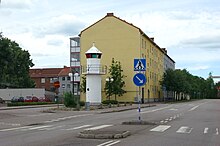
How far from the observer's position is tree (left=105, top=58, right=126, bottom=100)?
2603 inches

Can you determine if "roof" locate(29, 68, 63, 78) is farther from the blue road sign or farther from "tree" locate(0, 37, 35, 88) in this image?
the blue road sign

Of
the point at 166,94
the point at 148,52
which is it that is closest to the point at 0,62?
the point at 148,52

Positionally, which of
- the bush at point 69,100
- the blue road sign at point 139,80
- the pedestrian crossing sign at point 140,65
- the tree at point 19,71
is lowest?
the bush at point 69,100

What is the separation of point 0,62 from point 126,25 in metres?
23.8

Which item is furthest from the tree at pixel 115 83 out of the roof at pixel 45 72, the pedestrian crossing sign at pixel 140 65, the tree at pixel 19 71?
the roof at pixel 45 72

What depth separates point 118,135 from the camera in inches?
598

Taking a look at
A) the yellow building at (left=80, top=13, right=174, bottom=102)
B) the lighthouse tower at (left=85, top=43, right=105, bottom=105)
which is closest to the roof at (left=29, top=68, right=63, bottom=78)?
the yellow building at (left=80, top=13, right=174, bottom=102)

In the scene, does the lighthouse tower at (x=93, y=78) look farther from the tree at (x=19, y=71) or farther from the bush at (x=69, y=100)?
the tree at (x=19, y=71)

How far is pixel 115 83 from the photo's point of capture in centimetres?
6631

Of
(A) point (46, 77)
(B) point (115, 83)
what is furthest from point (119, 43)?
(A) point (46, 77)

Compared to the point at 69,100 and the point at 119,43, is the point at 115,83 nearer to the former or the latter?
the point at 119,43

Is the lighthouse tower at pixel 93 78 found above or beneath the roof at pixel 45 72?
beneath

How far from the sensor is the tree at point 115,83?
66.1m

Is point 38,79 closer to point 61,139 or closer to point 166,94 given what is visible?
point 166,94
